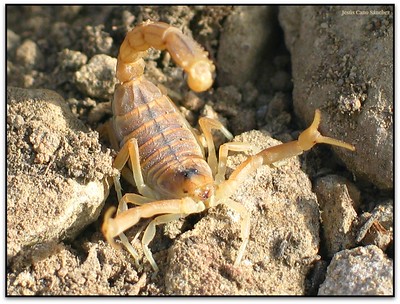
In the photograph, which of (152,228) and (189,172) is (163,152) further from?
(152,228)

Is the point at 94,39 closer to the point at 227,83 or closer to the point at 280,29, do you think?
the point at 227,83

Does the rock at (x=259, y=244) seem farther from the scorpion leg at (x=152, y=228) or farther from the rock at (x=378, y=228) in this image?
the rock at (x=378, y=228)

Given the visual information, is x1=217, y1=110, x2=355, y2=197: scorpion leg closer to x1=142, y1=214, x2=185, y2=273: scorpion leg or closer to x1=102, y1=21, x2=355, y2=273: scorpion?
x1=102, y1=21, x2=355, y2=273: scorpion

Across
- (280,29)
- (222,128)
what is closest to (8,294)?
(222,128)

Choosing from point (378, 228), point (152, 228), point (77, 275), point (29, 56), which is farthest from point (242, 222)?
point (29, 56)

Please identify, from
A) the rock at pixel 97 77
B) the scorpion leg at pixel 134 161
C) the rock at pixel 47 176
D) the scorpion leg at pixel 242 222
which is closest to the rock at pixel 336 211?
the scorpion leg at pixel 242 222
